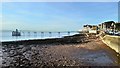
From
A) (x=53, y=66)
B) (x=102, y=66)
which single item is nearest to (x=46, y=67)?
(x=53, y=66)

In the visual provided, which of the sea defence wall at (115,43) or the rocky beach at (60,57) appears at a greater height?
the sea defence wall at (115,43)

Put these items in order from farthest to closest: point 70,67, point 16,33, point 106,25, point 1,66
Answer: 1. point 16,33
2. point 106,25
3. point 1,66
4. point 70,67

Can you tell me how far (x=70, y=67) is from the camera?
51.8ft

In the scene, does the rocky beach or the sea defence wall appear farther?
the sea defence wall

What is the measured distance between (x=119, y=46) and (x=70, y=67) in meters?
8.52

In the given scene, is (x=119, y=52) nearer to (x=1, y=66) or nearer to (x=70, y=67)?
(x=70, y=67)

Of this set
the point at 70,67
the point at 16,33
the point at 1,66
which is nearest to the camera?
the point at 70,67

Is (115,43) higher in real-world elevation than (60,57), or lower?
higher

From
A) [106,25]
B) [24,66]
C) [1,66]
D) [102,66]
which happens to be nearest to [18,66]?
[24,66]

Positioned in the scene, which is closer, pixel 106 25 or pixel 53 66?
pixel 53 66

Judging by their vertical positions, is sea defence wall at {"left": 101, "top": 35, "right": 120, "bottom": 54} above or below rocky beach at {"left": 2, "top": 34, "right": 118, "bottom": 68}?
above

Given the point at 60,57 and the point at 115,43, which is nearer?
the point at 60,57

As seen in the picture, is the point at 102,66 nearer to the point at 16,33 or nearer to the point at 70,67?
the point at 70,67

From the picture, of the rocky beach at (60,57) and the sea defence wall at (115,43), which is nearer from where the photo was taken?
the rocky beach at (60,57)
